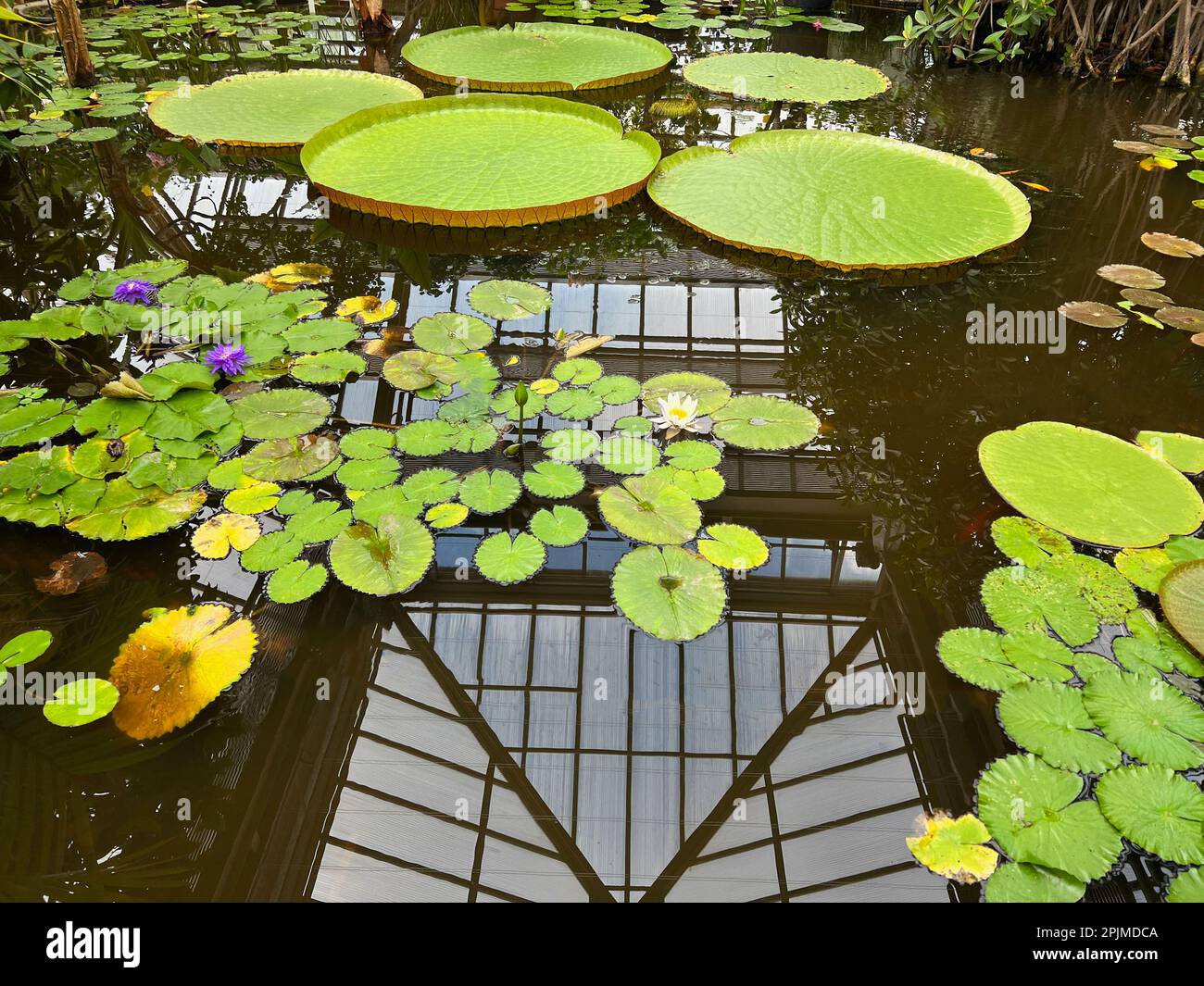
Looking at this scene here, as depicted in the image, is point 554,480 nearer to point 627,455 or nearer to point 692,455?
point 627,455

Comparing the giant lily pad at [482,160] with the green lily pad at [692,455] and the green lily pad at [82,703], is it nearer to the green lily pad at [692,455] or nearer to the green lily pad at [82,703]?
the green lily pad at [692,455]

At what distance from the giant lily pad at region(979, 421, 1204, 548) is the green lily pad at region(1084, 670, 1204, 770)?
18.6 inches

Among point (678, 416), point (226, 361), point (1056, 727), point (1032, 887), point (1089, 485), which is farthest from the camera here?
point (226, 361)

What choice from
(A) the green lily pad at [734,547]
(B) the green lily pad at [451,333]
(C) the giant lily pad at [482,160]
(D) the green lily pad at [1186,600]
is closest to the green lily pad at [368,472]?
(B) the green lily pad at [451,333]

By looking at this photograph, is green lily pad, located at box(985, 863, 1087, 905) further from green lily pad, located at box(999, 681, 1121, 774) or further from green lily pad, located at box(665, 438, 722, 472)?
green lily pad, located at box(665, 438, 722, 472)

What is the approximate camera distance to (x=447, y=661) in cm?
187

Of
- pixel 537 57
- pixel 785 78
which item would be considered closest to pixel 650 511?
pixel 785 78

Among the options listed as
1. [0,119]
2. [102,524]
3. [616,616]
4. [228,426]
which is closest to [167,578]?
[102,524]

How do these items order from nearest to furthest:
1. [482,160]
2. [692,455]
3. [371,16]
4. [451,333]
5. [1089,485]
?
[1089,485] < [692,455] < [451,333] < [482,160] < [371,16]

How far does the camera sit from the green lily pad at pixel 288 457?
2.32 m

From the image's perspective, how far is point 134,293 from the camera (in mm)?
3014

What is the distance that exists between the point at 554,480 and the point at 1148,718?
5.12 feet

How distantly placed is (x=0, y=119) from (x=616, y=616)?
200 inches

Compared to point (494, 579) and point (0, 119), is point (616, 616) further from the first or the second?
point (0, 119)
